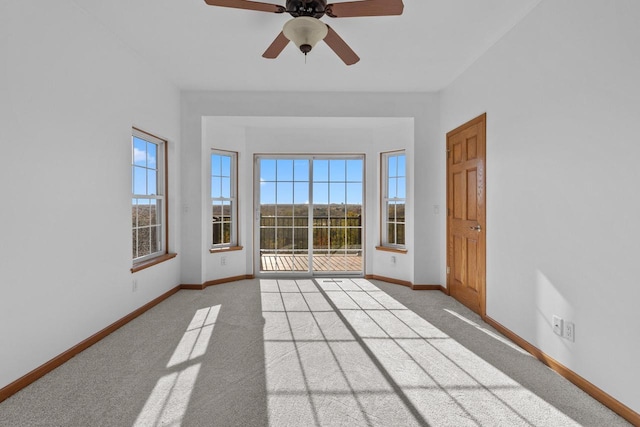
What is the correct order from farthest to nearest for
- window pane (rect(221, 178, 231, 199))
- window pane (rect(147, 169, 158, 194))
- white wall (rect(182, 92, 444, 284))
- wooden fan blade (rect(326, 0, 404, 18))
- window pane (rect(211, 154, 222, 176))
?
1. window pane (rect(221, 178, 231, 199))
2. window pane (rect(211, 154, 222, 176))
3. white wall (rect(182, 92, 444, 284))
4. window pane (rect(147, 169, 158, 194))
5. wooden fan blade (rect(326, 0, 404, 18))

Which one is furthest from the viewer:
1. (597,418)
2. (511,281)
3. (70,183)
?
(511,281)

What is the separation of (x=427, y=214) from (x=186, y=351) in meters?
3.28

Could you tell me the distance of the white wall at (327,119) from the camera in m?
4.18

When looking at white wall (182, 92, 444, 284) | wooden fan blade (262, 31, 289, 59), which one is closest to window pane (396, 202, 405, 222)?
white wall (182, 92, 444, 284)

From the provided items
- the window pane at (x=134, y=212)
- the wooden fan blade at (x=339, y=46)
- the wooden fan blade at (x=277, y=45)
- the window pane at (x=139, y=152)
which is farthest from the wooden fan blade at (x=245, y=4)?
the window pane at (x=134, y=212)

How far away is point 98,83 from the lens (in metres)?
2.65

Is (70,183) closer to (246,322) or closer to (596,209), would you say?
(246,322)

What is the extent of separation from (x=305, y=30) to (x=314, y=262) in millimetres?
3628

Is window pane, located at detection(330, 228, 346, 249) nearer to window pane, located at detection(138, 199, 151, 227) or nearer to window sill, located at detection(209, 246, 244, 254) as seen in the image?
window sill, located at detection(209, 246, 244, 254)

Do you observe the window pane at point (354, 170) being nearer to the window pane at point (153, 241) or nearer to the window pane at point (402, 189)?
the window pane at point (402, 189)

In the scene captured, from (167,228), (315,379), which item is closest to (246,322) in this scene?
(315,379)

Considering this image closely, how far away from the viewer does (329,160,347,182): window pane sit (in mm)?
5016

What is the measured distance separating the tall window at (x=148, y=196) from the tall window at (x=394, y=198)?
309 centimetres

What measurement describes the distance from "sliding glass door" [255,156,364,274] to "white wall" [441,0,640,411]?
2.35 m
